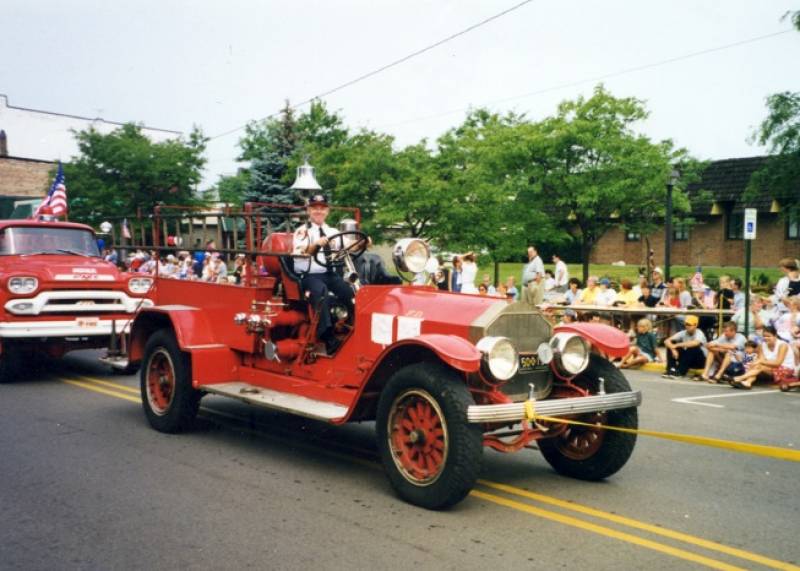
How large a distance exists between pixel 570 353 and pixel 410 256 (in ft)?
5.25

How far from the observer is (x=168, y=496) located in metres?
5.64

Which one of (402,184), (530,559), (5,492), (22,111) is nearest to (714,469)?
(530,559)

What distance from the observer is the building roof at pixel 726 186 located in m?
34.7

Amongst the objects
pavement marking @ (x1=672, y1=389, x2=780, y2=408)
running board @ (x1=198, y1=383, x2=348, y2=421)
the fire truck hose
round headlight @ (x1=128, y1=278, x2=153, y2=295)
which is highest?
round headlight @ (x1=128, y1=278, x2=153, y2=295)

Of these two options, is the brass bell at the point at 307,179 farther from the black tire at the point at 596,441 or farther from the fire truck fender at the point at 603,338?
the black tire at the point at 596,441

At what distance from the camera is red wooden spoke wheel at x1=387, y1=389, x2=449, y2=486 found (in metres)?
5.29

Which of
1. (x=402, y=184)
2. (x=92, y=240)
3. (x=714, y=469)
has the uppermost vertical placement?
(x=402, y=184)

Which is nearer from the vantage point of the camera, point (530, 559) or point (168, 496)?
point (530, 559)

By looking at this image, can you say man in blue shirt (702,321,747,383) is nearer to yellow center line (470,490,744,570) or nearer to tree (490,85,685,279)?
yellow center line (470,490,744,570)

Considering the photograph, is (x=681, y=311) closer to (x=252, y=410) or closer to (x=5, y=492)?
(x=252, y=410)

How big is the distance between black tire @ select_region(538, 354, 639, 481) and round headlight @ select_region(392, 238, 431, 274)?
5.34 ft

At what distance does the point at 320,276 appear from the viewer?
7.19 meters

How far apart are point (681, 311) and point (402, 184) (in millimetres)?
10973

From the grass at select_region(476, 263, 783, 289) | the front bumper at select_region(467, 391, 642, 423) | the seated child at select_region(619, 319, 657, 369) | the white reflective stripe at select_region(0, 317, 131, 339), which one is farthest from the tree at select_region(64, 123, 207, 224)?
the front bumper at select_region(467, 391, 642, 423)
